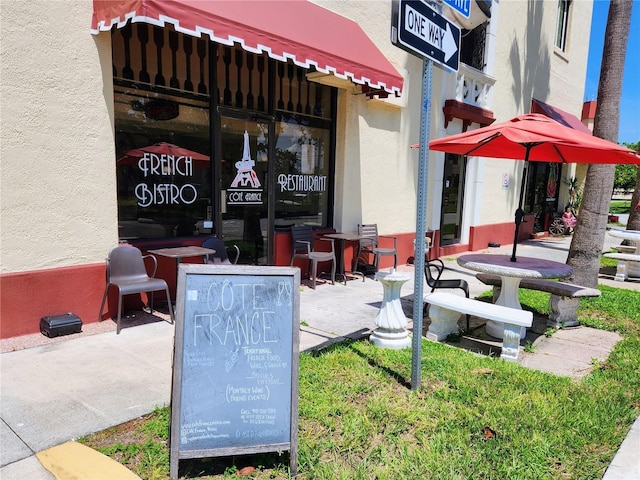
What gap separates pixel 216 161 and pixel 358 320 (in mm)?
3053

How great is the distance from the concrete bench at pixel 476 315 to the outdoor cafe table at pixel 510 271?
431mm

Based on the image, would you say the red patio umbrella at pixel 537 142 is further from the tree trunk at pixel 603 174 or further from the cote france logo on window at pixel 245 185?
the cote france logo on window at pixel 245 185

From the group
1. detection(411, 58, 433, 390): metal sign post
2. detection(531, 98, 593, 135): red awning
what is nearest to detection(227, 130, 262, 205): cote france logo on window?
detection(411, 58, 433, 390): metal sign post

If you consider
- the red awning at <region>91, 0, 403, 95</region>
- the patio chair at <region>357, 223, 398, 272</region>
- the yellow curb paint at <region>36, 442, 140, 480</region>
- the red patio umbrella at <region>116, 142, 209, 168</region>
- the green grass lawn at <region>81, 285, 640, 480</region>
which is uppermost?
the red awning at <region>91, 0, 403, 95</region>

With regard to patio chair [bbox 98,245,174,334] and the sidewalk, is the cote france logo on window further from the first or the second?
the sidewalk

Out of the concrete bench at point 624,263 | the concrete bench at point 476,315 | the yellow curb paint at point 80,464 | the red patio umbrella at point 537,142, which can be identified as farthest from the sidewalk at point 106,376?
the concrete bench at point 624,263

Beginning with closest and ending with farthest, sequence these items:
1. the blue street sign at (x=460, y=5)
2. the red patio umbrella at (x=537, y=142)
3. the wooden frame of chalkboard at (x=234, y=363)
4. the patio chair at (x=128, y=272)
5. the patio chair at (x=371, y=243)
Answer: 1. the wooden frame of chalkboard at (x=234, y=363)
2. the blue street sign at (x=460, y=5)
3. the red patio umbrella at (x=537, y=142)
4. the patio chair at (x=128, y=272)
5. the patio chair at (x=371, y=243)

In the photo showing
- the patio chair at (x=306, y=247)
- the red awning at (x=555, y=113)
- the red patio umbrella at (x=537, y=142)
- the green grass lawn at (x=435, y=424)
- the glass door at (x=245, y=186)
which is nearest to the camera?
the green grass lawn at (x=435, y=424)

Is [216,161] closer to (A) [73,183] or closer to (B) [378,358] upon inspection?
(A) [73,183]

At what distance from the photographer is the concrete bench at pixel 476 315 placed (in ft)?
14.7

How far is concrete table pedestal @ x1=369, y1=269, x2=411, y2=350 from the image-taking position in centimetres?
470

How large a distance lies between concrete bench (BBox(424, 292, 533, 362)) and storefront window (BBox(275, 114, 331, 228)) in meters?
3.38

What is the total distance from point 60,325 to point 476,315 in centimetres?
430

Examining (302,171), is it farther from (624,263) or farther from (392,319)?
(624,263)
